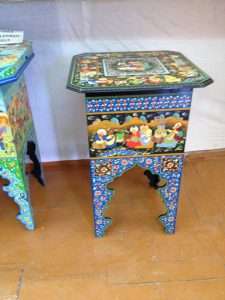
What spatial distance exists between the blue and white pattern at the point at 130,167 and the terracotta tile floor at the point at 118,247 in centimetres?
8

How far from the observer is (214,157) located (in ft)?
5.67

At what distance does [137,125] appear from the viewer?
0.96 meters

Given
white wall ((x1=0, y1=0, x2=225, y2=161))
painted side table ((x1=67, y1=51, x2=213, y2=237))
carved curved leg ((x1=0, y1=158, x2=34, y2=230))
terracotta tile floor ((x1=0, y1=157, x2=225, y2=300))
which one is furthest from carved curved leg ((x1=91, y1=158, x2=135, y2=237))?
white wall ((x1=0, y1=0, x2=225, y2=161))

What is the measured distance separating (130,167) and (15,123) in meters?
0.44

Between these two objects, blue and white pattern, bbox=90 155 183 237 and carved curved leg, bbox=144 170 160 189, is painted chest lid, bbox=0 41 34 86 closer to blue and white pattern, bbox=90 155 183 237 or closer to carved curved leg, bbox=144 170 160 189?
blue and white pattern, bbox=90 155 183 237

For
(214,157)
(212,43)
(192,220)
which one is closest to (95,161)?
(192,220)

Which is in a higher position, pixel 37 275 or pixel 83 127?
pixel 83 127

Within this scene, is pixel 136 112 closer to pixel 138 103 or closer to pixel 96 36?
pixel 138 103

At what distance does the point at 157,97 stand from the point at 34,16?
71cm

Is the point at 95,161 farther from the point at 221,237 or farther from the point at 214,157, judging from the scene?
the point at 214,157

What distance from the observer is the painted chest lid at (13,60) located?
885 mm

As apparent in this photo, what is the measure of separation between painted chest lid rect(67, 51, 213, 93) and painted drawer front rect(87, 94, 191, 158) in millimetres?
47

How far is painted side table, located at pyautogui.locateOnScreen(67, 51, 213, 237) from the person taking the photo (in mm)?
902

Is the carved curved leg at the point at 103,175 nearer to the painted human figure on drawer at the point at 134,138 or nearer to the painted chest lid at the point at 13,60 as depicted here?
the painted human figure on drawer at the point at 134,138
